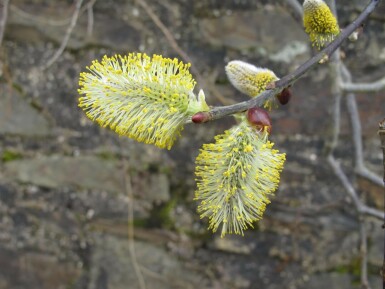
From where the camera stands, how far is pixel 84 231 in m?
1.51

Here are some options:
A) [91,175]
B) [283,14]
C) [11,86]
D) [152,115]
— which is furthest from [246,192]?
[11,86]

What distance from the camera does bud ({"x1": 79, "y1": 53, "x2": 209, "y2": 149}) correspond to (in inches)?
25.2

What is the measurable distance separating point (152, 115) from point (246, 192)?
6.1 inches

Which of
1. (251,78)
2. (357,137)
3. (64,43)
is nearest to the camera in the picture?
(251,78)

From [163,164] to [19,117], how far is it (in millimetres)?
442

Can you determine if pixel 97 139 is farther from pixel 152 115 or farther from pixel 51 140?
pixel 152 115

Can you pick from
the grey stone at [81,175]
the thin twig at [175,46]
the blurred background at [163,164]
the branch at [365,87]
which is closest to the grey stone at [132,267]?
the blurred background at [163,164]

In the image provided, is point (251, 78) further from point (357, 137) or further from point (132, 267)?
point (132, 267)

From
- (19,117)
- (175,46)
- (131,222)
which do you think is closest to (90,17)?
(175,46)

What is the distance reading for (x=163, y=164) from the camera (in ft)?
4.78

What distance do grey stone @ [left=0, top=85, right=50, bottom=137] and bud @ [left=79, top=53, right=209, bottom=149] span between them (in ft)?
2.77

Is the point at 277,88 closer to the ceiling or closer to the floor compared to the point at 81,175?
closer to the ceiling

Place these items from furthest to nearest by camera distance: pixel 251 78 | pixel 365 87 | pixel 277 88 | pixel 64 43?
pixel 64 43 → pixel 365 87 → pixel 251 78 → pixel 277 88

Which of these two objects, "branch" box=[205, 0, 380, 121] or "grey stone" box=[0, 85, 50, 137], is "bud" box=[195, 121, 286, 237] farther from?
"grey stone" box=[0, 85, 50, 137]
